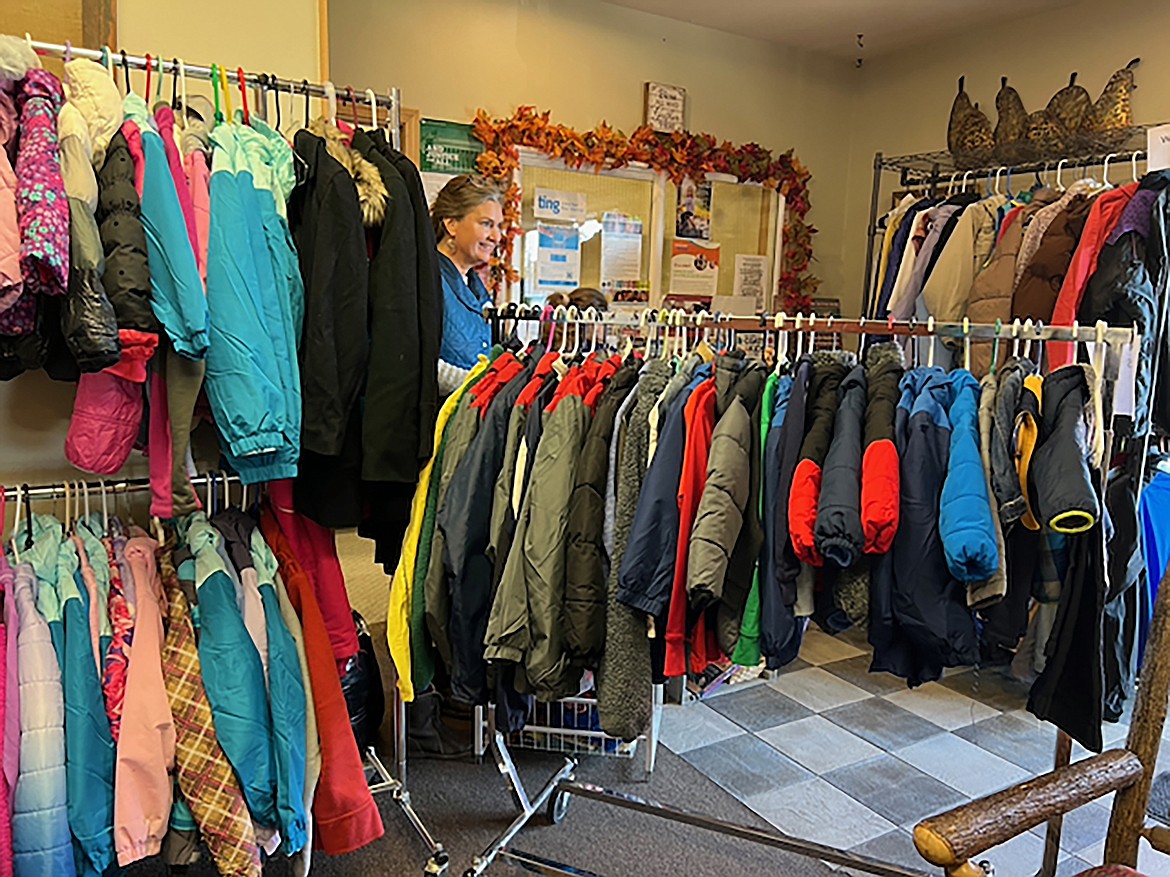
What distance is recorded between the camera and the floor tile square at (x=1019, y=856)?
2.34 metres

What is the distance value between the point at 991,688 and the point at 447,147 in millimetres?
3239

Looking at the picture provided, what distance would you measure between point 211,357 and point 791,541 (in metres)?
1.11

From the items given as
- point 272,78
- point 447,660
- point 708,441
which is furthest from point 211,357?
point 708,441

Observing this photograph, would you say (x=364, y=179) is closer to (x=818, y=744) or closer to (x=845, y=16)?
(x=818, y=744)

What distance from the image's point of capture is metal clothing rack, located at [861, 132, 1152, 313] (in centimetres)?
366

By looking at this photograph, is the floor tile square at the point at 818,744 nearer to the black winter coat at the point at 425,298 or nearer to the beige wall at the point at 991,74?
the black winter coat at the point at 425,298

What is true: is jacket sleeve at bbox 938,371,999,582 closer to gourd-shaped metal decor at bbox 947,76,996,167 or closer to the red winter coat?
the red winter coat

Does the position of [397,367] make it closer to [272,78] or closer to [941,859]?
[272,78]

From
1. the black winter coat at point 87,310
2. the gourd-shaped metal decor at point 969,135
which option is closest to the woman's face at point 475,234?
the black winter coat at point 87,310

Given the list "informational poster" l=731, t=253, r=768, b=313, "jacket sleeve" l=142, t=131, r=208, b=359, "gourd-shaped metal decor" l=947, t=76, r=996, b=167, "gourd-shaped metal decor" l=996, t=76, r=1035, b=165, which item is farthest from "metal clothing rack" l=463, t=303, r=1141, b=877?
"informational poster" l=731, t=253, r=768, b=313

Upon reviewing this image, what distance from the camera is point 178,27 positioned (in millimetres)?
2344

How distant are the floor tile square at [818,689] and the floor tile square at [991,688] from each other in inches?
16.7

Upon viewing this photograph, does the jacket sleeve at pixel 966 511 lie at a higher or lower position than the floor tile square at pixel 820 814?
higher

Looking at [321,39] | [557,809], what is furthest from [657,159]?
[557,809]
